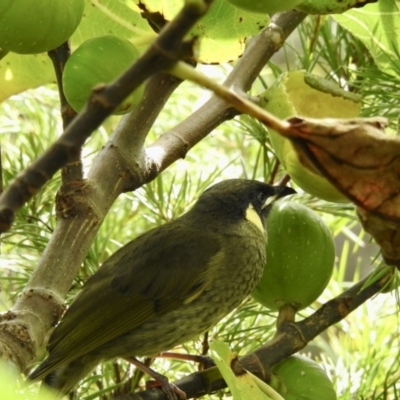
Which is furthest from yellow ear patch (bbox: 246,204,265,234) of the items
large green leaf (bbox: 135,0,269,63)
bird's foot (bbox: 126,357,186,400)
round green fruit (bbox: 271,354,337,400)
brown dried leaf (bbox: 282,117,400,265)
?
brown dried leaf (bbox: 282,117,400,265)

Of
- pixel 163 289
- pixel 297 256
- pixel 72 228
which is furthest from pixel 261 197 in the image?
pixel 72 228

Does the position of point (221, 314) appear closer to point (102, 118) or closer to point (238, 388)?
point (238, 388)

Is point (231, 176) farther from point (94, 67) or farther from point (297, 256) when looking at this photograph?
point (94, 67)

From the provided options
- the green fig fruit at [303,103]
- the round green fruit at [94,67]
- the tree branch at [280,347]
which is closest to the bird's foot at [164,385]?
the tree branch at [280,347]

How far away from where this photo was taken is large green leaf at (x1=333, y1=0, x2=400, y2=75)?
4.22 ft

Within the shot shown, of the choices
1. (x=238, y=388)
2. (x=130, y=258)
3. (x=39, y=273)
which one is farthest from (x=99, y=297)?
(x=238, y=388)

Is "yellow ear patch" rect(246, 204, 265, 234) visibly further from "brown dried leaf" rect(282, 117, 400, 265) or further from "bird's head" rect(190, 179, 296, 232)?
"brown dried leaf" rect(282, 117, 400, 265)

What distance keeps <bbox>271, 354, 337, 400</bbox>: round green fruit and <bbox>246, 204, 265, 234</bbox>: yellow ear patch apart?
0.78 m

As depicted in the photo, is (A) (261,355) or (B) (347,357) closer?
(A) (261,355)

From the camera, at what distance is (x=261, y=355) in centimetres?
134

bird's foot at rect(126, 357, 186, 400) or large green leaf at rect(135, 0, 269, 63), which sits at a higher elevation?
large green leaf at rect(135, 0, 269, 63)

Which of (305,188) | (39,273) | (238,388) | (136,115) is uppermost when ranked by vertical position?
(136,115)

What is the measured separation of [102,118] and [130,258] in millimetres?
1303

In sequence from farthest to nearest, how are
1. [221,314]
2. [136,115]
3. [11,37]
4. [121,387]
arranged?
[221,314], [121,387], [136,115], [11,37]
